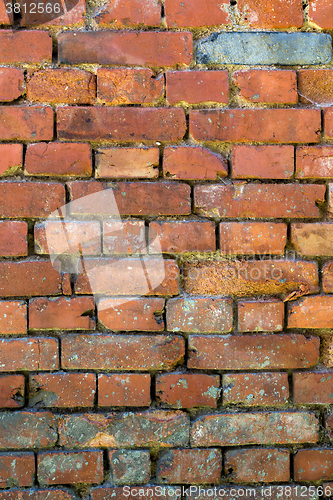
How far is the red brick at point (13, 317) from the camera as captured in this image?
3.76 feet

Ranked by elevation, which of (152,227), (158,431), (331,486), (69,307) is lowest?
(331,486)

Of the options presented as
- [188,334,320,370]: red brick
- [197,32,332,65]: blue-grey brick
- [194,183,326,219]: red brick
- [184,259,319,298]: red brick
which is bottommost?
[188,334,320,370]: red brick

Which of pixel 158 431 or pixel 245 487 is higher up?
pixel 158 431

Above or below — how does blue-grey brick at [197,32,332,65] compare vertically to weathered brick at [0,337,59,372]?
above

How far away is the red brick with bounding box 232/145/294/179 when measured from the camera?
1164 millimetres

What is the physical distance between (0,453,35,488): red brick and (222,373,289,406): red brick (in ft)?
2.06

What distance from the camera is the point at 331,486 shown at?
3.83 ft

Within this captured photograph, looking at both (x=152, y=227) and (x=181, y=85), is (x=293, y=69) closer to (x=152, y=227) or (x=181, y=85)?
(x=181, y=85)

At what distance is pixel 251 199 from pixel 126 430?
82 cm

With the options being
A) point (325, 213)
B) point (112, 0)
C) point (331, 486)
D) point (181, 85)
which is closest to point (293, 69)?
point (181, 85)

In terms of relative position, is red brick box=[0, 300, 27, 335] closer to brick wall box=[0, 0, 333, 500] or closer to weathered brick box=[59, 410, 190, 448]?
brick wall box=[0, 0, 333, 500]

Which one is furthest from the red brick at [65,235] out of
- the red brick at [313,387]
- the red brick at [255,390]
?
the red brick at [313,387]

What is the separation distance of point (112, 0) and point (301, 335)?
119 cm

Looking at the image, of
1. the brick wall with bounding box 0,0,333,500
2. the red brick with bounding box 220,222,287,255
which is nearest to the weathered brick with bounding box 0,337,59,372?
the brick wall with bounding box 0,0,333,500
